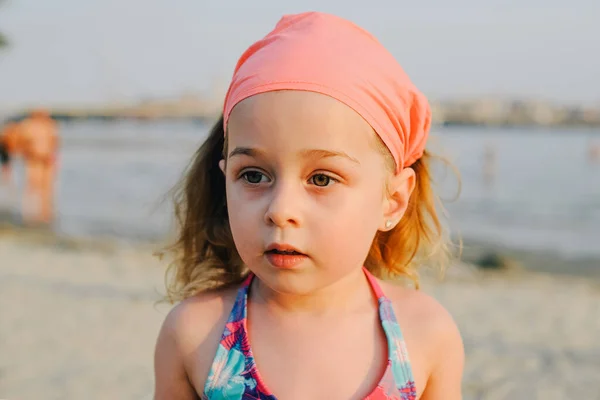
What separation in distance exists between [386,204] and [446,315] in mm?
417

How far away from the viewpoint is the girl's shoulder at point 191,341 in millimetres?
2100

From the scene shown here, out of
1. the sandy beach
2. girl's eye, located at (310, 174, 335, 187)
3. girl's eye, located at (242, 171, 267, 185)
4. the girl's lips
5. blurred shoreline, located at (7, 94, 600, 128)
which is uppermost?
girl's eye, located at (310, 174, 335, 187)

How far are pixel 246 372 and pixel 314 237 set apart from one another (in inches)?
18.6

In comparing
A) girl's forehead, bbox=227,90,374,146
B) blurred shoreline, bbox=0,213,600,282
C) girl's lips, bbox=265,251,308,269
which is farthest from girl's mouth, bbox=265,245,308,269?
blurred shoreline, bbox=0,213,600,282

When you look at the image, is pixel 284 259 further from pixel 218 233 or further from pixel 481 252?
pixel 481 252

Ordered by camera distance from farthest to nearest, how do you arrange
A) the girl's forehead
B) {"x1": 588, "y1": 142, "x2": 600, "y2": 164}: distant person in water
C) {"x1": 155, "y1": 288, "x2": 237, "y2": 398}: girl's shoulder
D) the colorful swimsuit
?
{"x1": 588, "y1": 142, "x2": 600, "y2": 164}: distant person in water < {"x1": 155, "y1": 288, "x2": 237, "y2": 398}: girl's shoulder < the colorful swimsuit < the girl's forehead

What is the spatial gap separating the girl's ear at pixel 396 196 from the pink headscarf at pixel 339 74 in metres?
0.05

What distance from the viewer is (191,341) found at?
211 centimetres

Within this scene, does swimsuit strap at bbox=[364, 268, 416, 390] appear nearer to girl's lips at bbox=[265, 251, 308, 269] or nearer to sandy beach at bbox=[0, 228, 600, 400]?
girl's lips at bbox=[265, 251, 308, 269]

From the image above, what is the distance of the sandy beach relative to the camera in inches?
189

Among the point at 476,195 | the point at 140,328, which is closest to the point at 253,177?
the point at 140,328

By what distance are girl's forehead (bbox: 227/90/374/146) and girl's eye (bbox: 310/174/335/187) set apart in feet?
0.33

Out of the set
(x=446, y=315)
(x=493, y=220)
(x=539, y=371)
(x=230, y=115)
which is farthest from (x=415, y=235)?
(x=493, y=220)

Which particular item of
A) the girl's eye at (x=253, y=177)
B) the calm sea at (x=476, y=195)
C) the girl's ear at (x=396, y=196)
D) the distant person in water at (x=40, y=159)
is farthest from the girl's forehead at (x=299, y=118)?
the distant person in water at (x=40, y=159)
